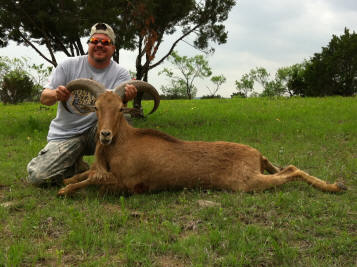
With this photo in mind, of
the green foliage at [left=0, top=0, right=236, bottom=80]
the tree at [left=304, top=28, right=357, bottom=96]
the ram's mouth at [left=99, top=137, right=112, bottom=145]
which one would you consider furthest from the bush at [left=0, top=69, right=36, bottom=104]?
the tree at [left=304, top=28, right=357, bottom=96]

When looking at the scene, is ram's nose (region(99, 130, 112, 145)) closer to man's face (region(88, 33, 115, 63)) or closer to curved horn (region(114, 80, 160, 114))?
curved horn (region(114, 80, 160, 114))

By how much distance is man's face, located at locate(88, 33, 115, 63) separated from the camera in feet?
20.2

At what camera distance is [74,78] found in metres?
6.42

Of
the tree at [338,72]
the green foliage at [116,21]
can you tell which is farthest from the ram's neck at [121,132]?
the tree at [338,72]

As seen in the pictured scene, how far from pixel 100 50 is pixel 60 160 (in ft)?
6.81

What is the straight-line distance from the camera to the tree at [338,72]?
42750 mm

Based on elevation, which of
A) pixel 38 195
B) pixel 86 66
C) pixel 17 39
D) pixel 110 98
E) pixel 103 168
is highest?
pixel 17 39

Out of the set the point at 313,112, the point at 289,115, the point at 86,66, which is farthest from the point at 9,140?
the point at 313,112

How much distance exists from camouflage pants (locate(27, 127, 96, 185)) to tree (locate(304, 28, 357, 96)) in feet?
135

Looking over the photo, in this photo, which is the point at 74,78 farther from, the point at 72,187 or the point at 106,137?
the point at 72,187

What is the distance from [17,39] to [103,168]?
39.3 ft

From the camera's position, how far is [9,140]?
10289 millimetres

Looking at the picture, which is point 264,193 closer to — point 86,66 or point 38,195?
point 38,195

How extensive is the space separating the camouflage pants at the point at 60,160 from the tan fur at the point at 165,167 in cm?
83
